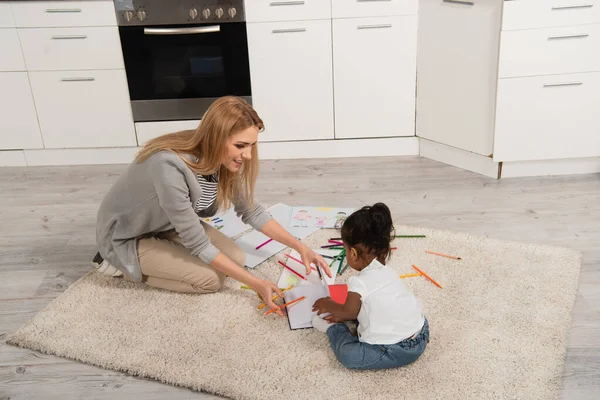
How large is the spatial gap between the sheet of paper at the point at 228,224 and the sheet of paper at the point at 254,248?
0.18 ft

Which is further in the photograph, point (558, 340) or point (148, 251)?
point (148, 251)

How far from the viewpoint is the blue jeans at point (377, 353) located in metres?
1.86

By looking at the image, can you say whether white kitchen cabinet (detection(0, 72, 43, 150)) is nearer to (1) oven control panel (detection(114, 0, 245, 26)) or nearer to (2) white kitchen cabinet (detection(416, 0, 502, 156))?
(1) oven control panel (detection(114, 0, 245, 26))

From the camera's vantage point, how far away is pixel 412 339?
→ 190cm

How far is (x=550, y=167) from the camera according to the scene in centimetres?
323

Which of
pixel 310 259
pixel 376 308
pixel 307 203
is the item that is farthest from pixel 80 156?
pixel 376 308

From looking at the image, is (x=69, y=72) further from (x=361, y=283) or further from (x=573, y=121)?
(x=573, y=121)

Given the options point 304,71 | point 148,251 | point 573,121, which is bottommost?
point 148,251

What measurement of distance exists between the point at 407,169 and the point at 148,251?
1.60m

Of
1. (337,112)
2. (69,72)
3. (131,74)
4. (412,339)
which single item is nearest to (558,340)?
(412,339)

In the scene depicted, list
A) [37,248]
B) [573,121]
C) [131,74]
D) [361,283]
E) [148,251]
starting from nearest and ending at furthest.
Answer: [361,283]
[148,251]
[37,248]
[573,121]
[131,74]

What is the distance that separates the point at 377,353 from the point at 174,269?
31.9 inches

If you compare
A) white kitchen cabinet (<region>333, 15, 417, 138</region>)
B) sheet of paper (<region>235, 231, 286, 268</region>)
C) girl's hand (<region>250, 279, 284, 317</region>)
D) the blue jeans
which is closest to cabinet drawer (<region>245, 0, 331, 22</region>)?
white kitchen cabinet (<region>333, 15, 417, 138</region>)

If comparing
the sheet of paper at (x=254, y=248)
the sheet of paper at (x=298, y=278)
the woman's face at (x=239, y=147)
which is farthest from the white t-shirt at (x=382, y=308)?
the sheet of paper at (x=254, y=248)
